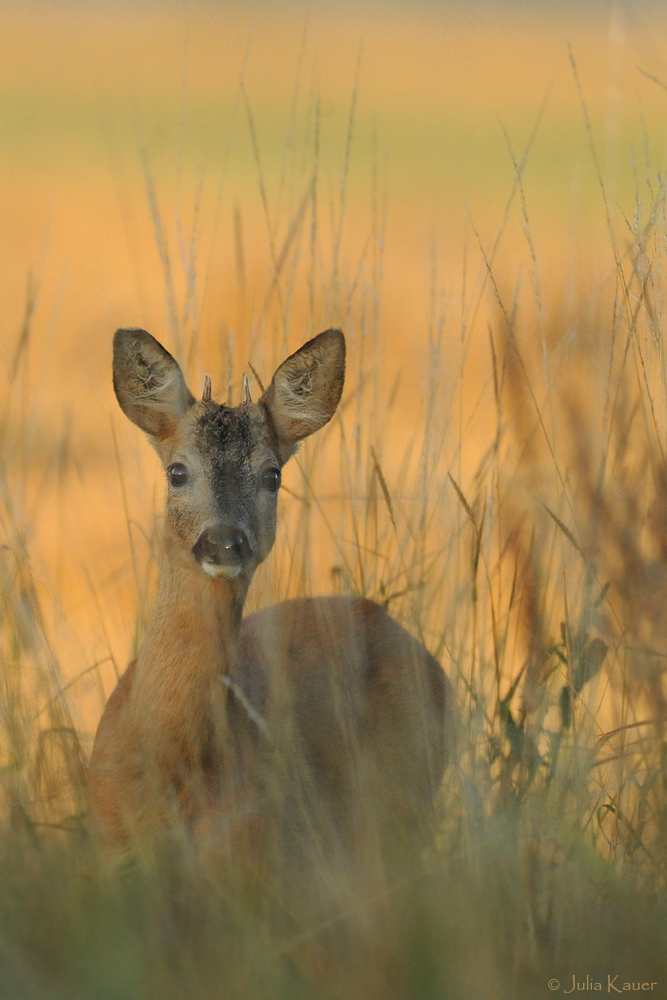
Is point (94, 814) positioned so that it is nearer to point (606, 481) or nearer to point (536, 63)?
point (606, 481)

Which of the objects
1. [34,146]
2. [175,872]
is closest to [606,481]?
[175,872]

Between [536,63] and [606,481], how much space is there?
1683 centimetres

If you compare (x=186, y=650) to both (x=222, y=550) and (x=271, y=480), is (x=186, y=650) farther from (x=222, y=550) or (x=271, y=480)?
(x=271, y=480)

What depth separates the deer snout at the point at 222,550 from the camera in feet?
12.2

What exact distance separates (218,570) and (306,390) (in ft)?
2.90

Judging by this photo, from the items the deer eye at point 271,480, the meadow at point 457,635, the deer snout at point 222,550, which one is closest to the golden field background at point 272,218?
the meadow at point 457,635

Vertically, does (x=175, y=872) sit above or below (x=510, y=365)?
below

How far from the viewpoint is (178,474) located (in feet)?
13.3

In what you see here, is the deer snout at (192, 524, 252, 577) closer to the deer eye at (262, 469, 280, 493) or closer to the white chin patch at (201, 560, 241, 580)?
the white chin patch at (201, 560, 241, 580)

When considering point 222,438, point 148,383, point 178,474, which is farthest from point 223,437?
point 148,383

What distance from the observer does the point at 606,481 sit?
372cm

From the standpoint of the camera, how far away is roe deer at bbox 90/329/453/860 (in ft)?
12.1

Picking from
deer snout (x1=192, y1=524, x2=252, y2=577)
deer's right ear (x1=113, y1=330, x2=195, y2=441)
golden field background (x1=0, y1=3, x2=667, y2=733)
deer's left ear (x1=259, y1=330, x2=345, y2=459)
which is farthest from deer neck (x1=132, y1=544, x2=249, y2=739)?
deer's left ear (x1=259, y1=330, x2=345, y2=459)

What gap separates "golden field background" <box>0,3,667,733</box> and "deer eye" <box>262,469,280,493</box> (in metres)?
0.31
